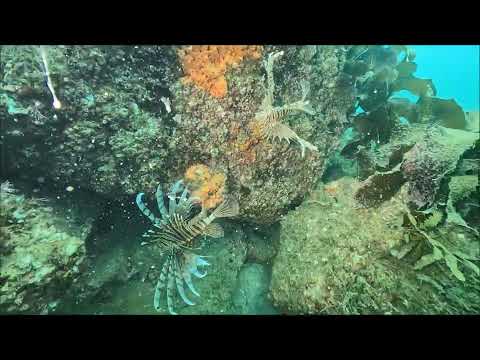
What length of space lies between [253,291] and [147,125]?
2586 mm

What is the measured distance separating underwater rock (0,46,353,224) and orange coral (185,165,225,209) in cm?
8

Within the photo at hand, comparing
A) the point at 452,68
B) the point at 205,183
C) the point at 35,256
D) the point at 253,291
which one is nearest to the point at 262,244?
the point at 253,291

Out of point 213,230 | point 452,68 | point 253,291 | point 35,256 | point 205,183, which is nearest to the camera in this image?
point 35,256

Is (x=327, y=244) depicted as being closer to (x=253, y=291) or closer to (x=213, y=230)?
(x=213, y=230)

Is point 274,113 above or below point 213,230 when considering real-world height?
above

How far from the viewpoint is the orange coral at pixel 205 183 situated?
3555mm

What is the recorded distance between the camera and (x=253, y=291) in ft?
14.3

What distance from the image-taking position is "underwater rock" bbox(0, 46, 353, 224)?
10.1ft

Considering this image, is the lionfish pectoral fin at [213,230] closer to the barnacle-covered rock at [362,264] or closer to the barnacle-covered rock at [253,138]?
the barnacle-covered rock at [253,138]

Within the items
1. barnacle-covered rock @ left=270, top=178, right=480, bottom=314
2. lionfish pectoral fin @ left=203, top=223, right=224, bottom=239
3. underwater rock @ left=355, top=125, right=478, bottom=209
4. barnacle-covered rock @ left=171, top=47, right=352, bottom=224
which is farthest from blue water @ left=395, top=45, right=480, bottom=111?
lionfish pectoral fin @ left=203, top=223, right=224, bottom=239

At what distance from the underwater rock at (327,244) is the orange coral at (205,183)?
0.98m

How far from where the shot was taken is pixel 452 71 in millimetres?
56500

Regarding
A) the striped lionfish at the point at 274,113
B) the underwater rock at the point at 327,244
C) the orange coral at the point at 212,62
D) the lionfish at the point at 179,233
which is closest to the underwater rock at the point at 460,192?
the underwater rock at the point at 327,244
